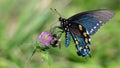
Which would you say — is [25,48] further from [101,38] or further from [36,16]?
[101,38]

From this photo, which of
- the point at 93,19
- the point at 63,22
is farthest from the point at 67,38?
the point at 93,19

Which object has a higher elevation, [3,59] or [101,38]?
[101,38]

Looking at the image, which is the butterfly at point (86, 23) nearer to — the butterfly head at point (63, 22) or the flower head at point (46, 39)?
the butterfly head at point (63, 22)

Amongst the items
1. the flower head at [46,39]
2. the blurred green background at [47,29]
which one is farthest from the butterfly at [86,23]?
the blurred green background at [47,29]

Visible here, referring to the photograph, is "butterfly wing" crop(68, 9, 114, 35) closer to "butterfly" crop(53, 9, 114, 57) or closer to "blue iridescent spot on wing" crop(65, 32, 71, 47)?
"butterfly" crop(53, 9, 114, 57)

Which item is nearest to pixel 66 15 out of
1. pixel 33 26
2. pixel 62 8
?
pixel 62 8

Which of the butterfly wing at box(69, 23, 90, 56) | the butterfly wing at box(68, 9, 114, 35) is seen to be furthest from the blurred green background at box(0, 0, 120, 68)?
the butterfly wing at box(68, 9, 114, 35)
